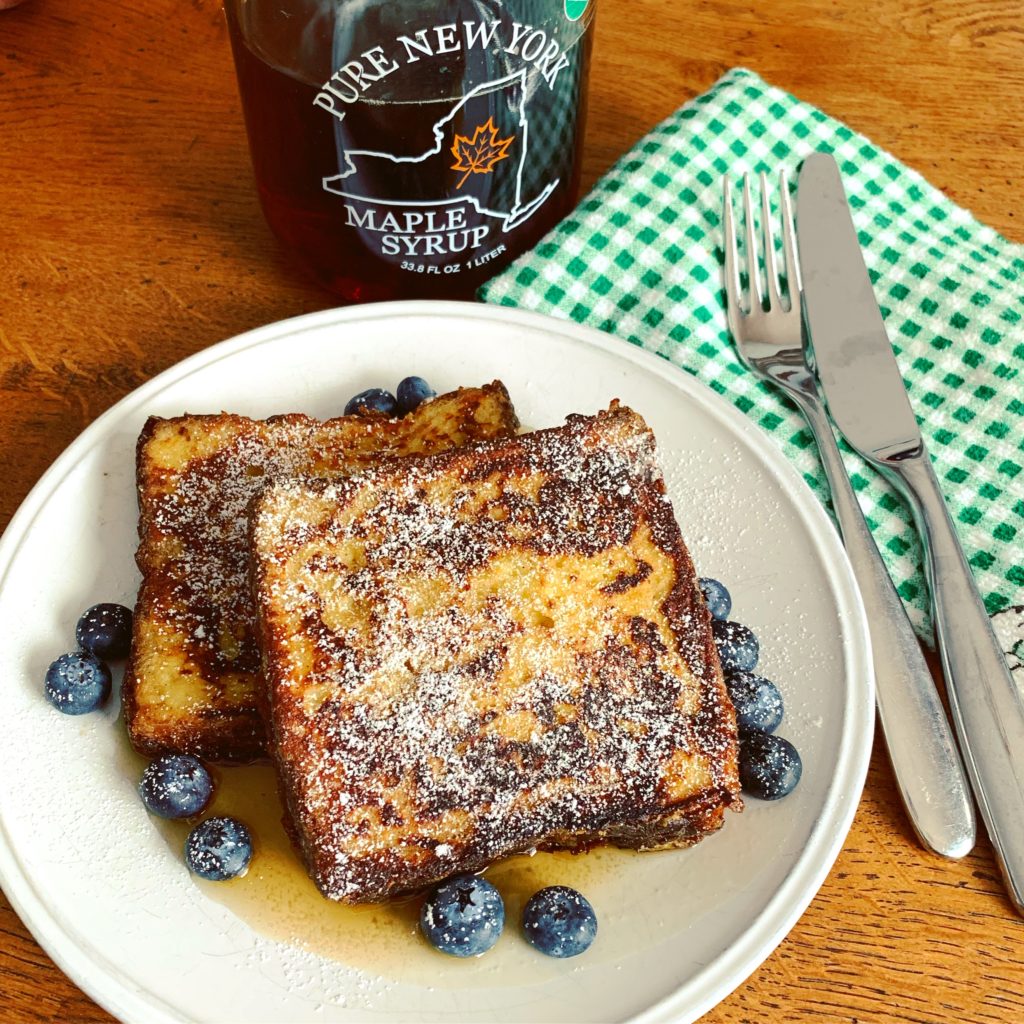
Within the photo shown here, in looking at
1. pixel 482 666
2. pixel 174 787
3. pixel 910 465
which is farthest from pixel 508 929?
pixel 910 465

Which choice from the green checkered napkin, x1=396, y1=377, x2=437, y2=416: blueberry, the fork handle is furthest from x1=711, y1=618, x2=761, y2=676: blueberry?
x1=396, y1=377, x2=437, y2=416: blueberry

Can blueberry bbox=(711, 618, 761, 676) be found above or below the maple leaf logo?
below

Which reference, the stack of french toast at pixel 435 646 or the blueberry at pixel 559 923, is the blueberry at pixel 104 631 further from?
the blueberry at pixel 559 923

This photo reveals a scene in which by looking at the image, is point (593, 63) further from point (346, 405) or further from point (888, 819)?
point (888, 819)

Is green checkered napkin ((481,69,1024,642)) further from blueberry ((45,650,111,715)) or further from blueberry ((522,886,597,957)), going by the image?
blueberry ((45,650,111,715))

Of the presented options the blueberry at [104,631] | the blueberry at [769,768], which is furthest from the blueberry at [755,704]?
the blueberry at [104,631]
